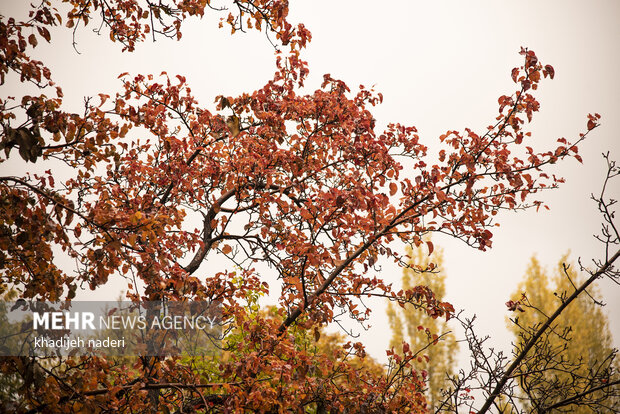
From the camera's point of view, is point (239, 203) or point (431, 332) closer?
point (239, 203)

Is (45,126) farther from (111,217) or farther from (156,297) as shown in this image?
(156,297)

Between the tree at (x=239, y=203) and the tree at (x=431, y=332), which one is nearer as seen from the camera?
the tree at (x=239, y=203)

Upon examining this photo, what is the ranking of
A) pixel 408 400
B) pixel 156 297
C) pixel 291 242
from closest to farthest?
pixel 156 297 < pixel 408 400 < pixel 291 242

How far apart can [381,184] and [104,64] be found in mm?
11463

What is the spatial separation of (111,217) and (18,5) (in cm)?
522

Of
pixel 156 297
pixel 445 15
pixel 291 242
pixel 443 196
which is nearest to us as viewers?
pixel 443 196

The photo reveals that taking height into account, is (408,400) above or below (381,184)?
below

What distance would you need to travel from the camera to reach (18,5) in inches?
265

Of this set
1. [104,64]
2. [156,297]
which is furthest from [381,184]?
[104,64]

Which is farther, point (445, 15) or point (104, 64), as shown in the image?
point (445, 15)

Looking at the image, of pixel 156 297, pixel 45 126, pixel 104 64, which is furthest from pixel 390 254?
pixel 104 64

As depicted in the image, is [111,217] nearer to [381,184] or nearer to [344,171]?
[381,184]

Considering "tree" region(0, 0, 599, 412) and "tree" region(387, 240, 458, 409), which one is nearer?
"tree" region(0, 0, 599, 412)

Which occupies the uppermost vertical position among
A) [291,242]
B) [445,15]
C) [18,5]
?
[445,15]
